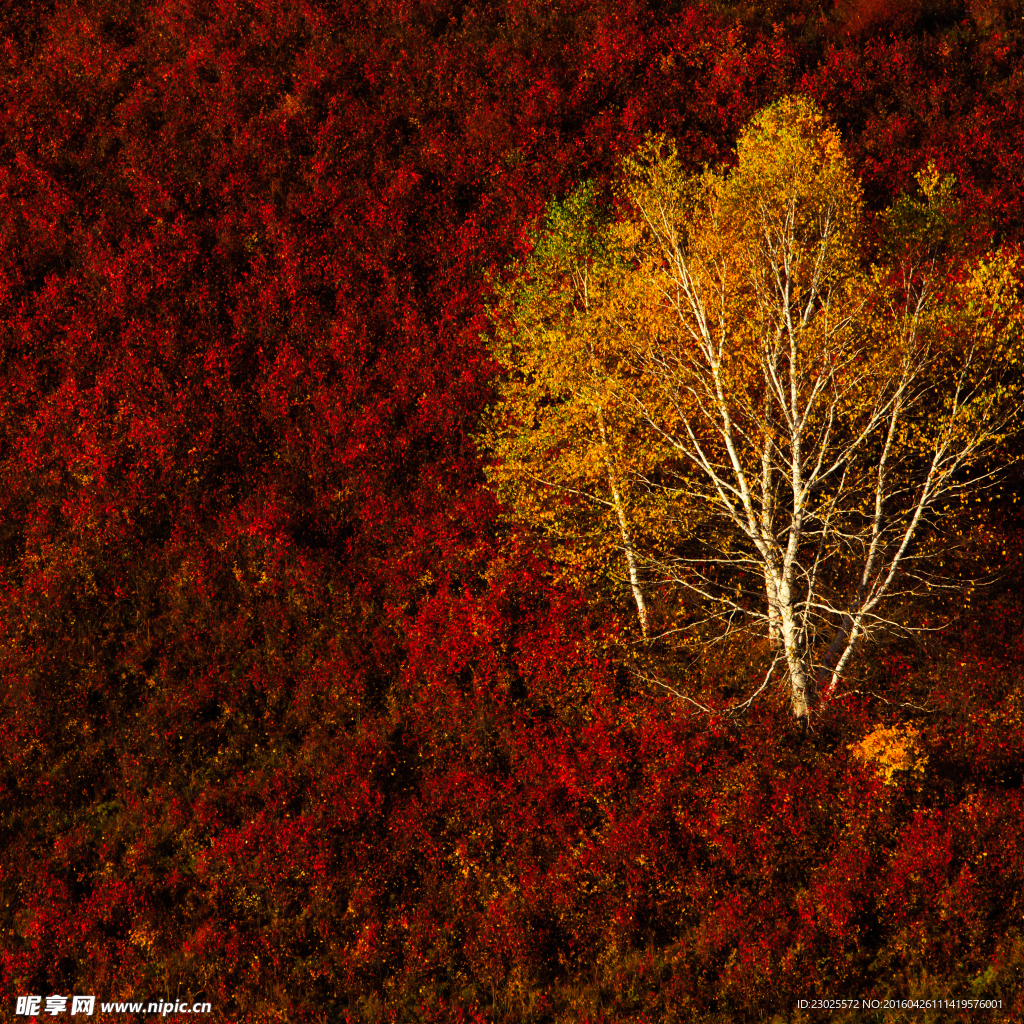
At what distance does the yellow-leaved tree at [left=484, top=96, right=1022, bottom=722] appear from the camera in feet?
55.8

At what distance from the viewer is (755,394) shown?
68.4 feet

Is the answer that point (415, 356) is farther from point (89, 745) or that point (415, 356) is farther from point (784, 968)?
point (784, 968)

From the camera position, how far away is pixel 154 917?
608 inches

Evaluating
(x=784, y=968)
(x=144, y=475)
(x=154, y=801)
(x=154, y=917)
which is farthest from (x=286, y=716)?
(x=784, y=968)

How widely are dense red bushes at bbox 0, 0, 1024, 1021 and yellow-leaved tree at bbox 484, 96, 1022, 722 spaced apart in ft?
6.47

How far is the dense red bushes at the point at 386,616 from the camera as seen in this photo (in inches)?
578

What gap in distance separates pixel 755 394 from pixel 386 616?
10.2 meters

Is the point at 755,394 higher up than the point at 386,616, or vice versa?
the point at 755,394

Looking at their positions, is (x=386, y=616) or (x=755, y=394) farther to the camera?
(x=755, y=394)

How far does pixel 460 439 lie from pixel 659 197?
7.85 m

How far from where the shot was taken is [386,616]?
20094mm

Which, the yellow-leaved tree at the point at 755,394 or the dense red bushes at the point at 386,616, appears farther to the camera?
the yellow-leaved tree at the point at 755,394

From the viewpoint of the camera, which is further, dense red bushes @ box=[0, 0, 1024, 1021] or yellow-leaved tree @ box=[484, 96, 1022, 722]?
yellow-leaved tree @ box=[484, 96, 1022, 722]

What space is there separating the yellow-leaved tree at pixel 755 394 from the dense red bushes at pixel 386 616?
1972 millimetres
